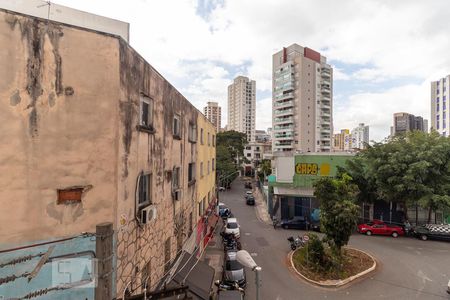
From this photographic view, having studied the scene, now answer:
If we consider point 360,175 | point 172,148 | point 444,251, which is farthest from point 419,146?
point 172,148

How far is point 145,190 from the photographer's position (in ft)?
23.0

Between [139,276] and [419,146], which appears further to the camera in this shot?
[419,146]

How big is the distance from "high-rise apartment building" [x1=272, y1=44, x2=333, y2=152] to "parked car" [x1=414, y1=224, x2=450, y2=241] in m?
41.9

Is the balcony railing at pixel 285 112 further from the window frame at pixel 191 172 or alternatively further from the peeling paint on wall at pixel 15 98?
the peeling paint on wall at pixel 15 98

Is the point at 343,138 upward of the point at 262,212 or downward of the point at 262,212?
upward

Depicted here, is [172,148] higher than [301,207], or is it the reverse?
[172,148]

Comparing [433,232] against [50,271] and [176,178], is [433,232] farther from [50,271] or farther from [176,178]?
[50,271]

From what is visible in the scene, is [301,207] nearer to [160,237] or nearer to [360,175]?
[360,175]

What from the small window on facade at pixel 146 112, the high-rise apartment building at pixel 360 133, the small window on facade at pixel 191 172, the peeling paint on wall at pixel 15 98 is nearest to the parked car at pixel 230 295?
the small window on facade at pixel 191 172

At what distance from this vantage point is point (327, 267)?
1463 centimetres

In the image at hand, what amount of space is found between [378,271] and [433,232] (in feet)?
31.9

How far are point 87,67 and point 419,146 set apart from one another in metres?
25.6

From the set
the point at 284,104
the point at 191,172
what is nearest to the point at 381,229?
the point at 191,172

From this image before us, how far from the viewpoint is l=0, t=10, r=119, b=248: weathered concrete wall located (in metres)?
4.33
